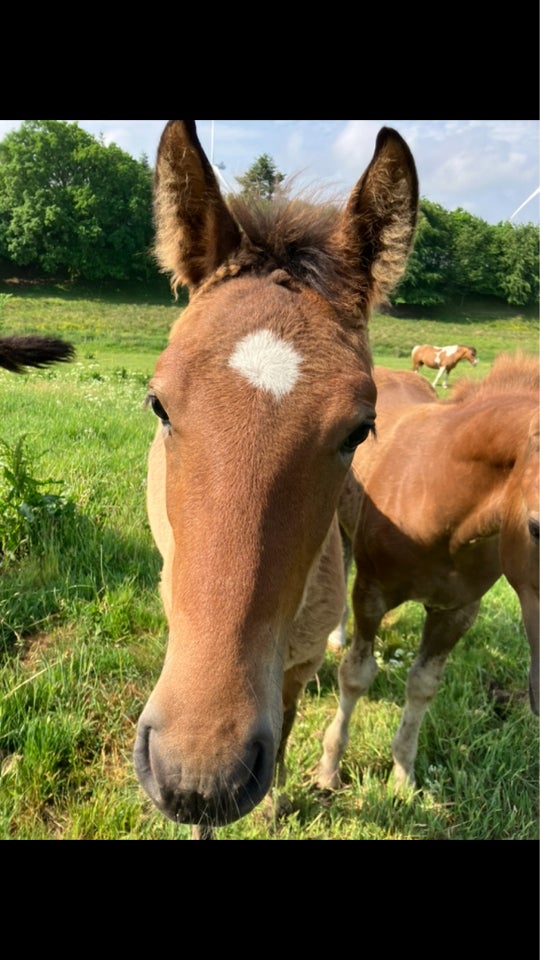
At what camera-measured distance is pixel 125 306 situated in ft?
71.5

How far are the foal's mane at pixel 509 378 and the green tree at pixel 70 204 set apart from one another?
56.0ft

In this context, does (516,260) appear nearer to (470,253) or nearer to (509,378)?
(470,253)

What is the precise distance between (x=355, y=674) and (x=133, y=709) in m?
1.39

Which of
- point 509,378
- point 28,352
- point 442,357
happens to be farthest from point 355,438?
point 442,357

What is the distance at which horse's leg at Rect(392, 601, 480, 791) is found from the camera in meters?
3.39

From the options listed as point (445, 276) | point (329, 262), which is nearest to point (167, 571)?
point (329, 262)

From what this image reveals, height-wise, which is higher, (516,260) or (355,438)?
(516,260)

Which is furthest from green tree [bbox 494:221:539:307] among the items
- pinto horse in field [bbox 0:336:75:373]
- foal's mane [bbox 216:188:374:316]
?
foal's mane [bbox 216:188:374:316]

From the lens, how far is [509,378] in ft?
10.3

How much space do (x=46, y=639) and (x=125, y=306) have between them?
2031cm

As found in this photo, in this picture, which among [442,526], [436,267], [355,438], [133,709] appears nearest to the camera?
[355,438]

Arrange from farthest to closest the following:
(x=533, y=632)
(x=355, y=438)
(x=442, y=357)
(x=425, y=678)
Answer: (x=442, y=357) < (x=425, y=678) < (x=533, y=632) < (x=355, y=438)

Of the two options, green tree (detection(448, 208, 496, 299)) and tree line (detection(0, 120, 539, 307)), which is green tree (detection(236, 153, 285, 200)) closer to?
tree line (detection(0, 120, 539, 307))

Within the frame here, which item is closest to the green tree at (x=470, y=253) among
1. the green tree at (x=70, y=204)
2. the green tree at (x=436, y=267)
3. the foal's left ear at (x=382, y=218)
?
the green tree at (x=436, y=267)
